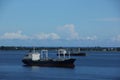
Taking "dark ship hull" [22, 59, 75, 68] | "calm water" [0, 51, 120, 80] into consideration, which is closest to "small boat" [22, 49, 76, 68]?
"dark ship hull" [22, 59, 75, 68]

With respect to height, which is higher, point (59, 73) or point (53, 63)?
point (53, 63)

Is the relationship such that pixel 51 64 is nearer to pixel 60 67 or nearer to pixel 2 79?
pixel 60 67

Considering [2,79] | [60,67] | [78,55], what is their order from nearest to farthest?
[2,79] < [60,67] < [78,55]

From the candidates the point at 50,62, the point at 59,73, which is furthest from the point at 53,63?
the point at 59,73

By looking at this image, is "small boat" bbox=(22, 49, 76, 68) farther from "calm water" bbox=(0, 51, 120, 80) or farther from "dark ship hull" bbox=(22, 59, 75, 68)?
"calm water" bbox=(0, 51, 120, 80)

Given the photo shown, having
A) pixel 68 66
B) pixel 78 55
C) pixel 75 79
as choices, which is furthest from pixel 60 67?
pixel 78 55

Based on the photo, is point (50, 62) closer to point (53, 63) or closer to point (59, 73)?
point (53, 63)

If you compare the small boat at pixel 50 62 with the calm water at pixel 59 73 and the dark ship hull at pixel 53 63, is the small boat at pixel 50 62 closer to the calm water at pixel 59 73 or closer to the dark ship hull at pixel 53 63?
the dark ship hull at pixel 53 63

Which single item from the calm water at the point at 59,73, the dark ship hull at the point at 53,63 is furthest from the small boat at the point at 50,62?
the calm water at the point at 59,73

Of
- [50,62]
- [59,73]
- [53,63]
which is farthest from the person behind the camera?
[50,62]

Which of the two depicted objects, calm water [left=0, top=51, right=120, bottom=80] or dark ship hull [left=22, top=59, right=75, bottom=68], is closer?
calm water [left=0, top=51, right=120, bottom=80]

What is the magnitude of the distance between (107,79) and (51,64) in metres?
30.6

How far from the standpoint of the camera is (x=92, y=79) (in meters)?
55.9

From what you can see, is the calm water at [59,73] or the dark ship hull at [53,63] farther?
the dark ship hull at [53,63]
